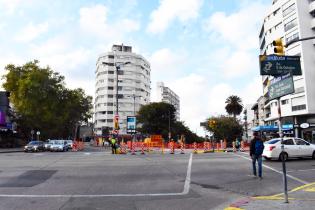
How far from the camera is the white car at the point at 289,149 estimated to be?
22.3 meters

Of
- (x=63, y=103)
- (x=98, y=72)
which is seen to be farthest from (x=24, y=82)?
(x=98, y=72)

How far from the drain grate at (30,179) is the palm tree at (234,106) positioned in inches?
3470

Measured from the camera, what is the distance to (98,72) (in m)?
126

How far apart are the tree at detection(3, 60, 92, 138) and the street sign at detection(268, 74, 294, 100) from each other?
183 ft

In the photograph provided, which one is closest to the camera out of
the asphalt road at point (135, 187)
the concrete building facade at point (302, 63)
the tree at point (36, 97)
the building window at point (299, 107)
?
the asphalt road at point (135, 187)

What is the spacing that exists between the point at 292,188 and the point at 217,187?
94.5 inches

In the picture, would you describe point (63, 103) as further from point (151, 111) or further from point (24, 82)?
point (151, 111)

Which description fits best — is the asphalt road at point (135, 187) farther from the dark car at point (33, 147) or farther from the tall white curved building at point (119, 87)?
the tall white curved building at point (119, 87)

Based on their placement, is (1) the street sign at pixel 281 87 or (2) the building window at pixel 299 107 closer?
(1) the street sign at pixel 281 87

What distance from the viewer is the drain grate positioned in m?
12.7

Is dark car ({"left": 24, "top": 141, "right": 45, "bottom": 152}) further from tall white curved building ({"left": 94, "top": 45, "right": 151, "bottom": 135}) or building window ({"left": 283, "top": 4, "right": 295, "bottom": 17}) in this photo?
tall white curved building ({"left": 94, "top": 45, "right": 151, "bottom": 135})

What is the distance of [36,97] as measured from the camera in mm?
61750

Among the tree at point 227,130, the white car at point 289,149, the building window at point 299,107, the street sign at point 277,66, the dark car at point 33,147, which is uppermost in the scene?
the building window at point 299,107

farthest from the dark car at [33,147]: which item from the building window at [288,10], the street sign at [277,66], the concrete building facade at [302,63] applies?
the building window at [288,10]
